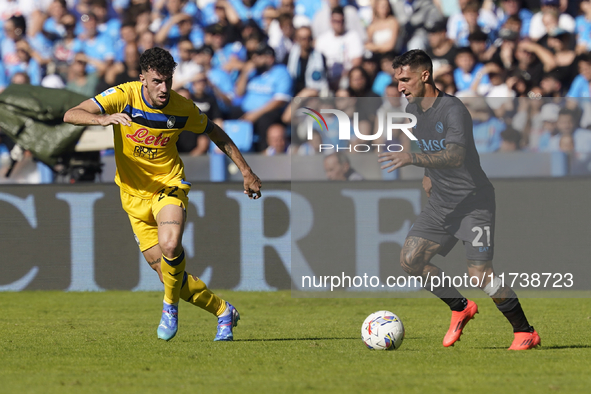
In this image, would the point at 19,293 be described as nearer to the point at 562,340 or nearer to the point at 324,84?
the point at 324,84

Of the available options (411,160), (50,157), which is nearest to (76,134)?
(50,157)

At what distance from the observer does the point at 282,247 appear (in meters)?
10.6

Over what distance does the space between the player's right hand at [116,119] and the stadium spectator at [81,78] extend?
26.7 ft

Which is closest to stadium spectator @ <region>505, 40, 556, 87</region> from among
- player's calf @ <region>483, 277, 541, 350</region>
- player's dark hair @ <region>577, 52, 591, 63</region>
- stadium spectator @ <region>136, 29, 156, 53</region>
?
player's dark hair @ <region>577, 52, 591, 63</region>

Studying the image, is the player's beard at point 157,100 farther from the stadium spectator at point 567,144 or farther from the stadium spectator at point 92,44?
the stadium spectator at point 92,44

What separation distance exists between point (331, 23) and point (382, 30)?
2.92ft

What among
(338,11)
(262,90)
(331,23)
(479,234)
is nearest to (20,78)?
(262,90)

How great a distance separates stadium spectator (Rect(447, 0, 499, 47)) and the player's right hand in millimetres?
8866

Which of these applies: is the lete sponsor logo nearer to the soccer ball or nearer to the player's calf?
the soccer ball

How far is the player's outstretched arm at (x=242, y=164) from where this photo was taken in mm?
6766

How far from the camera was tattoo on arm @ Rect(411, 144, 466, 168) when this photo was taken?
242 inches

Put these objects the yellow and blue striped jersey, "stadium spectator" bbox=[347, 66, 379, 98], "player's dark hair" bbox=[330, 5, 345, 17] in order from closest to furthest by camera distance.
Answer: the yellow and blue striped jersey → "stadium spectator" bbox=[347, 66, 379, 98] → "player's dark hair" bbox=[330, 5, 345, 17]

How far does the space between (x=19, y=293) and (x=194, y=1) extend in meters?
7.09

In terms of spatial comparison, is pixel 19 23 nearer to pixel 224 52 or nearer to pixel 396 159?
pixel 224 52
